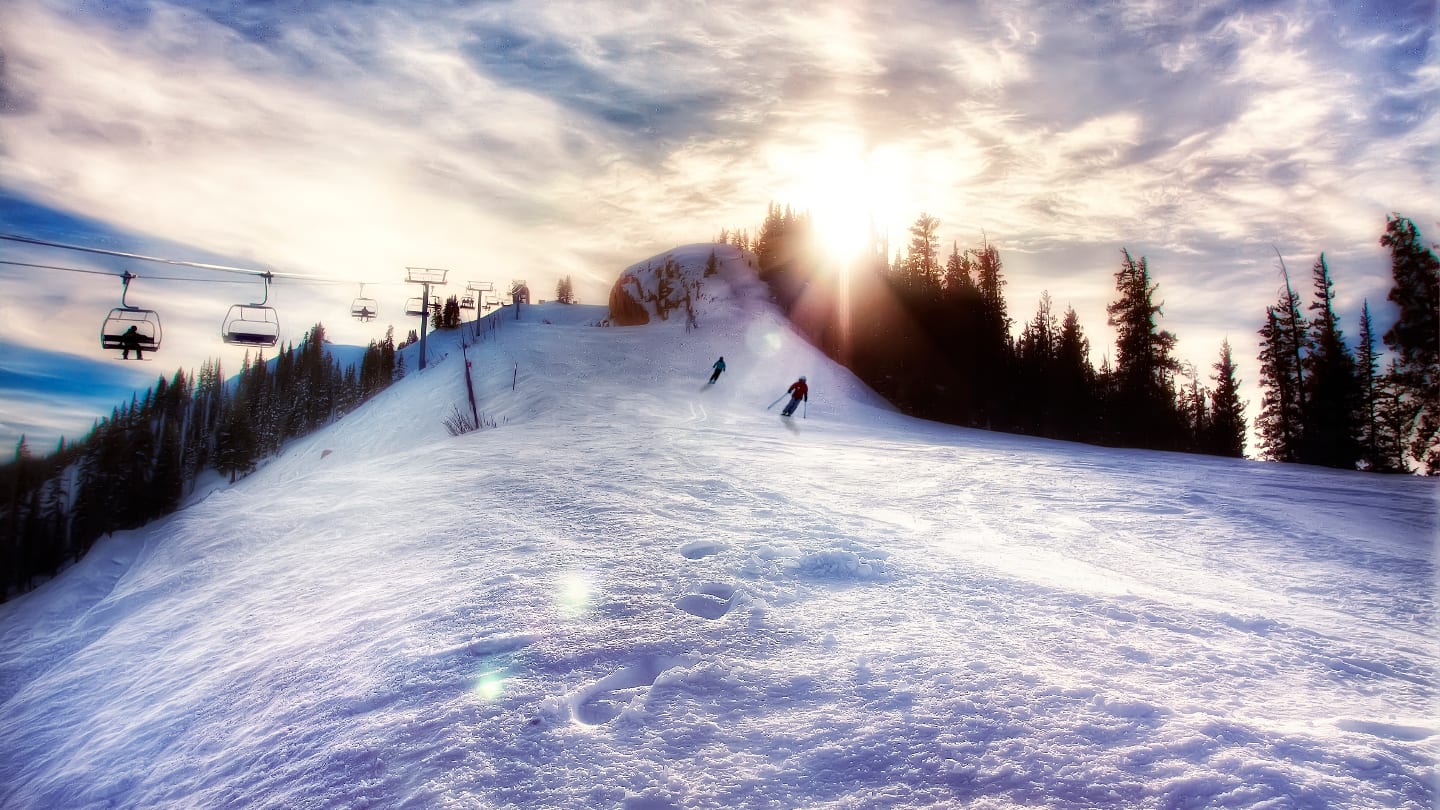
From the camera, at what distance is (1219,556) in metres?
6.54

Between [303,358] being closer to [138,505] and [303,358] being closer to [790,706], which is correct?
[138,505]

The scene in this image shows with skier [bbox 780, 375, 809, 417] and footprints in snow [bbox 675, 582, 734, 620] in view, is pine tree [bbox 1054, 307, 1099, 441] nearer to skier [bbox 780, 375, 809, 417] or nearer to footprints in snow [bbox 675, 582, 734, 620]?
skier [bbox 780, 375, 809, 417]

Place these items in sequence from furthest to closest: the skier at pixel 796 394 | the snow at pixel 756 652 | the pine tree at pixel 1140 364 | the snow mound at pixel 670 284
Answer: the snow mound at pixel 670 284 < the pine tree at pixel 1140 364 < the skier at pixel 796 394 < the snow at pixel 756 652

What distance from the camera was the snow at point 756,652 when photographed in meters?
3.02

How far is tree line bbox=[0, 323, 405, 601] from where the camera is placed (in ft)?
160

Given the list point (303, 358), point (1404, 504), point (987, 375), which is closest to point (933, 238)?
point (987, 375)

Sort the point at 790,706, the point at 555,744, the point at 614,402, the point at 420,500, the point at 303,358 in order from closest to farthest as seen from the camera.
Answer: the point at 555,744 → the point at 790,706 → the point at 420,500 → the point at 614,402 → the point at 303,358

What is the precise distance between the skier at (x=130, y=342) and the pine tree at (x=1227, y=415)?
54.8 meters

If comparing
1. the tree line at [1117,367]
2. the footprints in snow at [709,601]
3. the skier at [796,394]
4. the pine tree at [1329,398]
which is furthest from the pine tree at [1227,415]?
the footprints in snow at [709,601]

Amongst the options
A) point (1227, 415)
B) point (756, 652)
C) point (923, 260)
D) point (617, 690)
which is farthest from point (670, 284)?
point (617, 690)

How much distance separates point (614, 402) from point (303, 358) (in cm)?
7601

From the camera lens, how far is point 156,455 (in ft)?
173

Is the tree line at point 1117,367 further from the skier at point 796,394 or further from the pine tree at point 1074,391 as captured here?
the skier at point 796,394


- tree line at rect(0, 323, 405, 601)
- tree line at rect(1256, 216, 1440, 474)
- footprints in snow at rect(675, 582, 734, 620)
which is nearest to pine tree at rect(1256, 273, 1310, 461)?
tree line at rect(1256, 216, 1440, 474)
